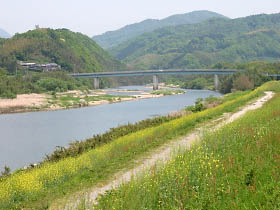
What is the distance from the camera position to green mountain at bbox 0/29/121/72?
153 metres

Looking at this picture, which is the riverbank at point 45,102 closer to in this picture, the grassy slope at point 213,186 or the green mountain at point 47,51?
the green mountain at point 47,51

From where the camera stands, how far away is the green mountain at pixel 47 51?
153000mm

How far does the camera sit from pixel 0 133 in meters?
51.5

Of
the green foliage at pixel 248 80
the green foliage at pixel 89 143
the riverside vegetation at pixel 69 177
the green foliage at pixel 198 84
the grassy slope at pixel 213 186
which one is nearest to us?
the grassy slope at pixel 213 186

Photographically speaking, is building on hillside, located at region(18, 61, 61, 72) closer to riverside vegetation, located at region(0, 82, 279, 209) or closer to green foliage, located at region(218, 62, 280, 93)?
green foliage, located at region(218, 62, 280, 93)

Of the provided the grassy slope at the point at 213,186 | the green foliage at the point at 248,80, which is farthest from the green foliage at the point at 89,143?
the green foliage at the point at 248,80

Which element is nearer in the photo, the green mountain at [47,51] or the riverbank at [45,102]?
the riverbank at [45,102]

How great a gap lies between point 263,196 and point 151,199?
290 centimetres

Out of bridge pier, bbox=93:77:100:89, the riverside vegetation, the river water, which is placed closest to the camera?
the riverside vegetation

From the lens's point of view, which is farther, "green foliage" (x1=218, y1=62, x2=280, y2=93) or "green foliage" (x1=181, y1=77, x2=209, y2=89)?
"green foliage" (x1=181, y1=77, x2=209, y2=89)

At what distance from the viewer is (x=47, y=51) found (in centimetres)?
16362

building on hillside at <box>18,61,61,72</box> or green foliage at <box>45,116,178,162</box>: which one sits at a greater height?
building on hillside at <box>18,61,61,72</box>

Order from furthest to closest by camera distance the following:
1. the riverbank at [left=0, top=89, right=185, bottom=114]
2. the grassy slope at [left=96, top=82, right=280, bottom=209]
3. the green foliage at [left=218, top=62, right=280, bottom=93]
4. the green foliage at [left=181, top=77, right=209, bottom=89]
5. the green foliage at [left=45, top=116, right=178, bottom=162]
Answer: the green foliage at [left=181, top=77, right=209, bottom=89]
the green foliage at [left=218, top=62, right=280, bottom=93]
the riverbank at [left=0, top=89, right=185, bottom=114]
the green foliage at [left=45, top=116, right=178, bottom=162]
the grassy slope at [left=96, top=82, right=280, bottom=209]

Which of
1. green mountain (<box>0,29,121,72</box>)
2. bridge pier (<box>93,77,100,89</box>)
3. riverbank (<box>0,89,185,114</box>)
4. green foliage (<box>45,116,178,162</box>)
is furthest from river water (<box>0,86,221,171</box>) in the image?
green mountain (<box>0,29,121,72</box>)
